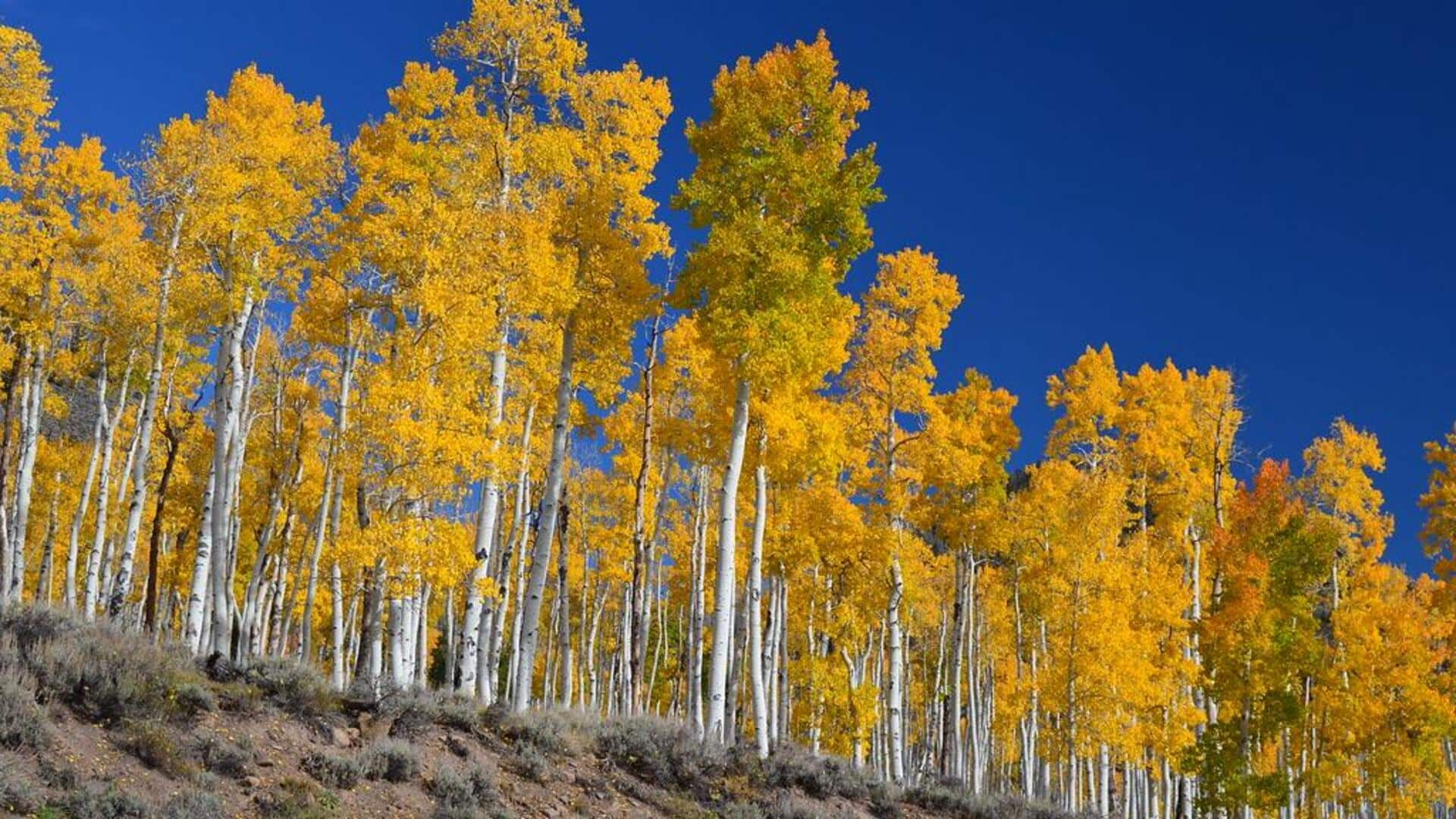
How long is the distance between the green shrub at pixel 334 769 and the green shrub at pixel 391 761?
0.18 meters

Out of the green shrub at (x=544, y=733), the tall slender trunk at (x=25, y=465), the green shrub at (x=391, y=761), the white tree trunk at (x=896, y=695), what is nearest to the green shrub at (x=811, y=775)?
the white tree trunk at (x=896, y=695)

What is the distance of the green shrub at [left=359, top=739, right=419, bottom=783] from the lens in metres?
12.2

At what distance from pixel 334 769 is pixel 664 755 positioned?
5.57m

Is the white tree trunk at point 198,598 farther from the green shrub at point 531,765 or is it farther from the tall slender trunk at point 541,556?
the green shrub at point 531,765

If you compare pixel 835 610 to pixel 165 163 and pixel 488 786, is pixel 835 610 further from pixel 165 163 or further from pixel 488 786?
pixel 165 163

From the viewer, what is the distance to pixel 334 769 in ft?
38.7

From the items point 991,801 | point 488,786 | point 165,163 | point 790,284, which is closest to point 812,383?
point 790,284

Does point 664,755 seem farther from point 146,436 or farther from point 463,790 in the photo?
point 146,436

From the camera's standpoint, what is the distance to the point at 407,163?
18125 mm

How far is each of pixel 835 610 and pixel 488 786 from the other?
14101mm

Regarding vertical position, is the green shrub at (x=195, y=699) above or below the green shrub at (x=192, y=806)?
above

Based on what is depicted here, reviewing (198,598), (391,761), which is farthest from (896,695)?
(198,598)

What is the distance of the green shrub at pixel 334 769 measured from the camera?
11.6 m

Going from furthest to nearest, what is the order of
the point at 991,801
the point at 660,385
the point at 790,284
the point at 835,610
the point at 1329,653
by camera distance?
the point at 1329,653, the point at 835,610, the point at 660,385, the point at 991,801, the point at 790,284
